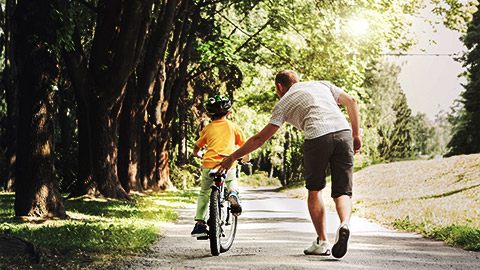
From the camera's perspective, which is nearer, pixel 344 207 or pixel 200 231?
pixel 344 207

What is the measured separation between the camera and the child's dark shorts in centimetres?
606

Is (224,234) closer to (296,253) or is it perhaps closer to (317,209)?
(296,253)

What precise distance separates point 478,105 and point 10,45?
28.6 meters

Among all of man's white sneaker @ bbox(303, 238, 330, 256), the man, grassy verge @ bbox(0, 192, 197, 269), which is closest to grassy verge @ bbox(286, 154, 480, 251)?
man's white sneaker @ bbox(303, 238, 330, 256)

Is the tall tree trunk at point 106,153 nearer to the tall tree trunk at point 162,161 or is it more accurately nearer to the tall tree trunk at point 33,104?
the tall tree trunk at point 33,104

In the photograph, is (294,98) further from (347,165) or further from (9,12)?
(9,12)

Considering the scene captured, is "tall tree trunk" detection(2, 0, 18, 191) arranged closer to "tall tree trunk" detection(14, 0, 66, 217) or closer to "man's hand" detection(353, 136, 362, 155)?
"tall tree trunk" detection(14, 0, 66, 217)

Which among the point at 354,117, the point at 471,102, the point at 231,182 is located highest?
the point at 471,102

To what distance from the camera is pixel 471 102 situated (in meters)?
38.8

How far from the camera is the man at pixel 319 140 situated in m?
6.07

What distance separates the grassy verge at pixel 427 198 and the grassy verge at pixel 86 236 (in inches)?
174

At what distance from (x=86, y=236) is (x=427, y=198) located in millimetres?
13175

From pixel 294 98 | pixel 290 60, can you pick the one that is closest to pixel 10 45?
pixel 290 60

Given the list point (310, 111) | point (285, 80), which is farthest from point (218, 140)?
point (310, 111)
